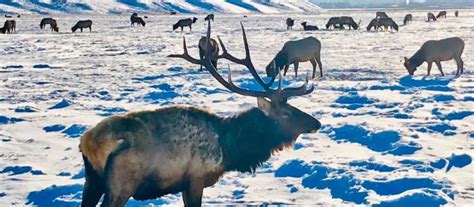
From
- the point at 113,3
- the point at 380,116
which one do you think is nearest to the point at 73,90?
the point at 380,116

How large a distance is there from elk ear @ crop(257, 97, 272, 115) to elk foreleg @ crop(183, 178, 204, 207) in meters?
0.98

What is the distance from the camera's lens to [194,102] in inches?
442

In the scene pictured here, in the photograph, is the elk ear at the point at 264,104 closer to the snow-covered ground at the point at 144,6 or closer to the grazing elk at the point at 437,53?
the grazing elk at the point at 437,53

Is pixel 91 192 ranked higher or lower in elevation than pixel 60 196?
higher

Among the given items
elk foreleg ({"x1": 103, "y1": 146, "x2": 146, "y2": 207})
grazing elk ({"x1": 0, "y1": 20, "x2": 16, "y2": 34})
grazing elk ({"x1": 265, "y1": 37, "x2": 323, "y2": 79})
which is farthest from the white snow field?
grazing elk ({"x1": 0, "y1": 20, "x2": 16, "y2": 34})

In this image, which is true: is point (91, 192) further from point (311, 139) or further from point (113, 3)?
point (113, 3)

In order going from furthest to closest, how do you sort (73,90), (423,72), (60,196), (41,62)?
(41,62)
(423,72)
(73,90)
(60,196)

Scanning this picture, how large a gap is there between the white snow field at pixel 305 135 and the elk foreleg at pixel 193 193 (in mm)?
783

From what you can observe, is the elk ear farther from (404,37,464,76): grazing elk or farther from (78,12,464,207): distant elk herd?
(404,37,464,76): grazing elk

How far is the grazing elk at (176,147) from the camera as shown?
436 centimetres

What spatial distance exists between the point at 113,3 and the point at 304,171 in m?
113

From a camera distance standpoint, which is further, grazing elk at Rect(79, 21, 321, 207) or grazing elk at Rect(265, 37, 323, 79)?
grazing elk at Rect(265, 37, 323, 79)

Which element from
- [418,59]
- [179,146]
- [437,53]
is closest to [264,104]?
[179,146]

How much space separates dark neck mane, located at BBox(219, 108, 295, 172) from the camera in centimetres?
511
